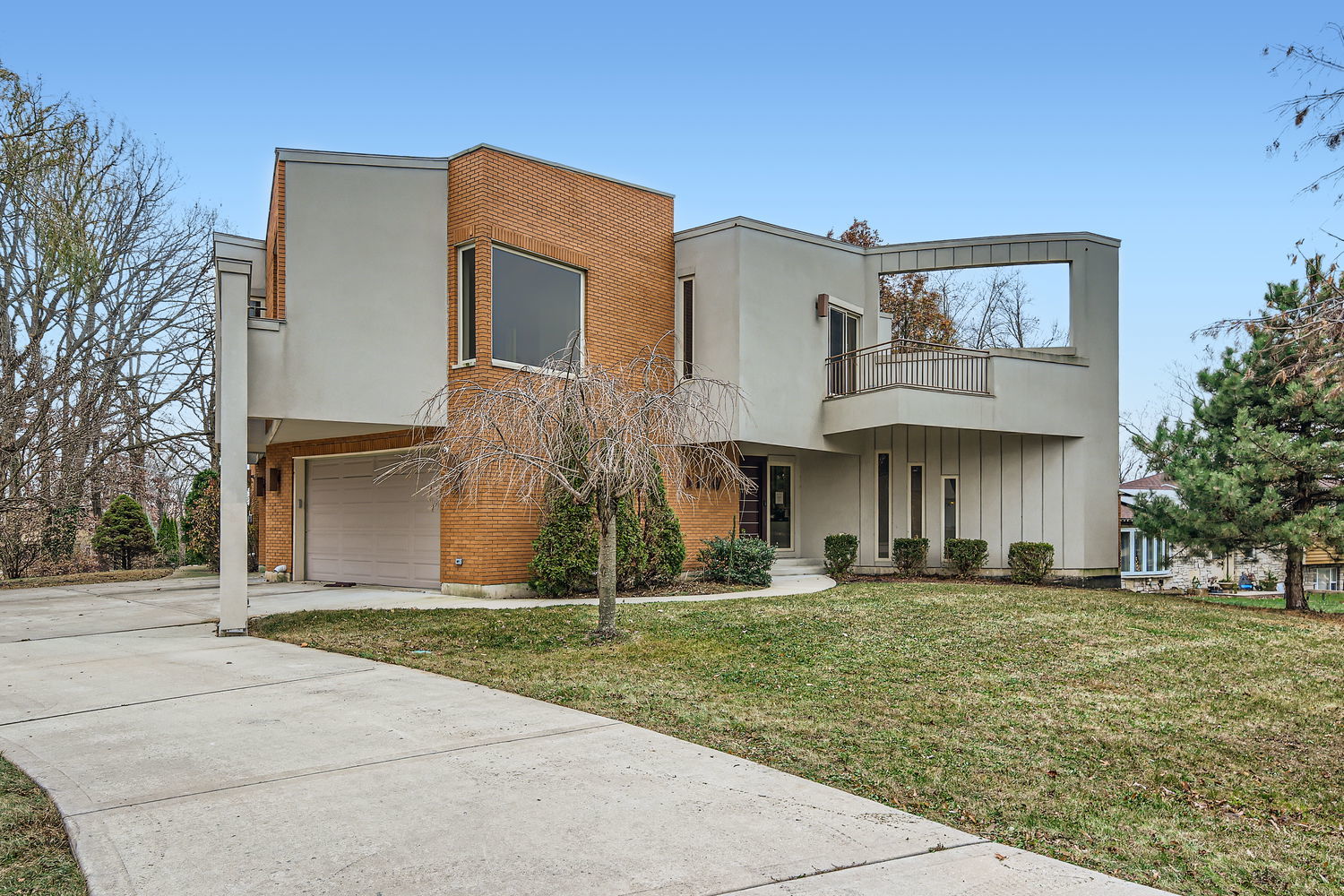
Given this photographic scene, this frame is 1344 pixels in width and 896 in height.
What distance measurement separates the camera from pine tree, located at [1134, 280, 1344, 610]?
12.9 metres

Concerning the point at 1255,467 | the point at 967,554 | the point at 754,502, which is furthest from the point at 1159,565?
the point at 754,502

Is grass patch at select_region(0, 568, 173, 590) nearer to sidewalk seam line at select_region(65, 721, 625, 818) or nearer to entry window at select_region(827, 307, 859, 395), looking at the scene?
entry window at select_region(827, 307, 859, 395)

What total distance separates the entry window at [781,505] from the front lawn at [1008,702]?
5.38 meters

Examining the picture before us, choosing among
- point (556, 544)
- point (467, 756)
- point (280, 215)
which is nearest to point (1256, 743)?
point (467, 756)

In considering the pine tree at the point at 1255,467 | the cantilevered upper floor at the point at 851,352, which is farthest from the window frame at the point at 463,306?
the pine tree at the point at 1255,467

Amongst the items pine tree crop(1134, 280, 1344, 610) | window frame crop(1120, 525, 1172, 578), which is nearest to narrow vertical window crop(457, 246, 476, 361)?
pine tree crop(1134, 280, 1344, 610)

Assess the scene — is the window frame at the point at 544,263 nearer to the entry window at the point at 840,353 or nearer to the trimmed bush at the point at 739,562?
the trimmed bush at the point at 739,562

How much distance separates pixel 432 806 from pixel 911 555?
13.5 m

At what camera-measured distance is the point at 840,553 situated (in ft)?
55.2

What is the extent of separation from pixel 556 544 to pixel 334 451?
4.77m

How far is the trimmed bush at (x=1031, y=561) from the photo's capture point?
15.6 meters

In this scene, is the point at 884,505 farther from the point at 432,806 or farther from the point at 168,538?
the point at 168,538

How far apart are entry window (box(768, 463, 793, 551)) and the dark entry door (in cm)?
21

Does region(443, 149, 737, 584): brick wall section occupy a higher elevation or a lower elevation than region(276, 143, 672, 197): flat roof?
lower
